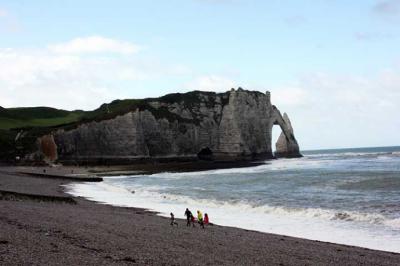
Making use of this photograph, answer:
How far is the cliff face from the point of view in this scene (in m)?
86.9

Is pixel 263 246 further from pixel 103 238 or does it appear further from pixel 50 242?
pixel 50 242

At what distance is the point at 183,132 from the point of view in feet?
317

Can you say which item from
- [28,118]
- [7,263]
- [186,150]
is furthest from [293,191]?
[28,118]

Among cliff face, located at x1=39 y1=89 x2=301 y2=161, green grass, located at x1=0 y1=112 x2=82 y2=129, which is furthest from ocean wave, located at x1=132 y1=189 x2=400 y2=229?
green grass, located at x1=0 y1=112 x2=82 y2=129

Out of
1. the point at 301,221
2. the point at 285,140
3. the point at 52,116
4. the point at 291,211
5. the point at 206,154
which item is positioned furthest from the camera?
the point at 285,140

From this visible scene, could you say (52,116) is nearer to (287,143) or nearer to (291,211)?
(287,143)

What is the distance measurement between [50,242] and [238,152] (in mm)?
91704

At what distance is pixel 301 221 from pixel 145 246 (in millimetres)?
11875

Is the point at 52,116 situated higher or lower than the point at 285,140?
higher

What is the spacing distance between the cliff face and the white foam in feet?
182

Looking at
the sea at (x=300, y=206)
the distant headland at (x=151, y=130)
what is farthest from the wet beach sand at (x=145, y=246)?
the distant headland at (x=151, y=130)

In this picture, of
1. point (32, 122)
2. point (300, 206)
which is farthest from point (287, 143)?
point (300, 206)

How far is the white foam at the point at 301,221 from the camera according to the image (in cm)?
1856

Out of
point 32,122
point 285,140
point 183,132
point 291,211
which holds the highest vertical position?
point 32,122
